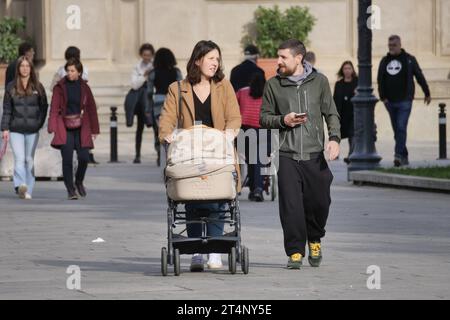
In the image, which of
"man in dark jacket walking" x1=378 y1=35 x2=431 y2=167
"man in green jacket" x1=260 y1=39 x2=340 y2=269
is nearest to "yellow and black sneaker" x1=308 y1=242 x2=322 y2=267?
"man in green jacket" x1=260 y1=39 x2=340 y2=269

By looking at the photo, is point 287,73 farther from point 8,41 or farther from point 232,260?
point 8,41

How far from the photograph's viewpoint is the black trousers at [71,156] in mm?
20750

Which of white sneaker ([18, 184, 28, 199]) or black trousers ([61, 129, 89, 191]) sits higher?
black trousers ([61, 129, 89, 191])

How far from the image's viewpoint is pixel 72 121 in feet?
67.8

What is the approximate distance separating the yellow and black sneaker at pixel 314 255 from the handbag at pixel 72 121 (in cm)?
807

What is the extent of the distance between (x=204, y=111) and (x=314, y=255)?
4.67ft

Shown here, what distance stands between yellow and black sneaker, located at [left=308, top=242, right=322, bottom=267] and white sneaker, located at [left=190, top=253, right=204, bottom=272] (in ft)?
2.81

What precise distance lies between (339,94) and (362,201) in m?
6.99

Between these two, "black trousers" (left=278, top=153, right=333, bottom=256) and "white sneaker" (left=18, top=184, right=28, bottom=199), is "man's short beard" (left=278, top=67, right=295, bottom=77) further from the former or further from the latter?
"white sneaker" (left=18, top=184, right=28, bottom=199)

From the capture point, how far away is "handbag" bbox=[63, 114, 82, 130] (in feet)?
67.7

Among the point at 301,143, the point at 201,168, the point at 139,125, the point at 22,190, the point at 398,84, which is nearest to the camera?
the point at 201,168

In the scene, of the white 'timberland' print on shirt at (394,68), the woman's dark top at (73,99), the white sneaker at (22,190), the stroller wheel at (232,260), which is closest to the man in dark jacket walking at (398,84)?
the white 'timberland' print on shirt at (394,68)

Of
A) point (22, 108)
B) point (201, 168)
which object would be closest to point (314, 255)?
point (201, 168)
